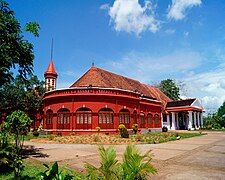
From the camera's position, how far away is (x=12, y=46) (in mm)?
8797

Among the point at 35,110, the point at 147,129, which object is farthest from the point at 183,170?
the point at 35,110

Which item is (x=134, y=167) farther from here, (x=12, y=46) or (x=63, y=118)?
(x=63, y=118)

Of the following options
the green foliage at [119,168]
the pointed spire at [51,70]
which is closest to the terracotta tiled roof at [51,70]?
the pointed spire at [51,70]

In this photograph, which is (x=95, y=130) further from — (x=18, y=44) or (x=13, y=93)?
(x=13, y=93)

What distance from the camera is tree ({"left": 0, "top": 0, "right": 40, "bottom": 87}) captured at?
831cm

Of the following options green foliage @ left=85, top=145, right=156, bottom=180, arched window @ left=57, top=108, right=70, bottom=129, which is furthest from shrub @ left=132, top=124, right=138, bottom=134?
green foliage @ left=85, top=145, right=156, bottom=180

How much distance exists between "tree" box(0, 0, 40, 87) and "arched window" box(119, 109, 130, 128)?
13484 millimetres

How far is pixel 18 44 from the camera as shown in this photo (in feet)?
30.3

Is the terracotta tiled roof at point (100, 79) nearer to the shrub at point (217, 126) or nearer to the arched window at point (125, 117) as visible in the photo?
the arched window at point (125, 117)

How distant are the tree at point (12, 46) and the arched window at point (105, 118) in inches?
458

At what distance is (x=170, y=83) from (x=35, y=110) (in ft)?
111

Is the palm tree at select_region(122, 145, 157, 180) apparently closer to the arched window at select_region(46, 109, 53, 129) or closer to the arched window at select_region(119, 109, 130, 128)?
the arched window at select_region(119, 109, 130, 128)

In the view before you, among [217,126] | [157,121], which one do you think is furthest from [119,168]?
[217,126]

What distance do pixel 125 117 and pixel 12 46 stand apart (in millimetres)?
15613
